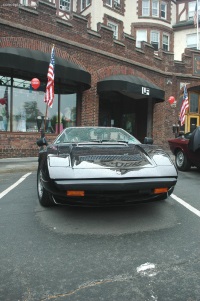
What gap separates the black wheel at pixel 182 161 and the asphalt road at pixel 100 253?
374 centimetres

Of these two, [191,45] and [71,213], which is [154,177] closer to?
[71,213]

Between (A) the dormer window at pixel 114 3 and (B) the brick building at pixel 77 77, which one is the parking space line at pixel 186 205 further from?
(A) the dormer window at pixel 114 3

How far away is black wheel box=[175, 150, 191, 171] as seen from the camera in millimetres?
7988

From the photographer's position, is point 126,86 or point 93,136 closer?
point 93,136

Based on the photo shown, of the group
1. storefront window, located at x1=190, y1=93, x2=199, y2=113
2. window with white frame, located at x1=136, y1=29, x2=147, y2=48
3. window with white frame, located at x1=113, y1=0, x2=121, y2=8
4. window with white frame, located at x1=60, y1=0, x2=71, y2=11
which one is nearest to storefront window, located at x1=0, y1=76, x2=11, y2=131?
storefront window, located at x1=190, y1=93, x2=199, y2=113

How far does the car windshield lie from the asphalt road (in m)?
1.20

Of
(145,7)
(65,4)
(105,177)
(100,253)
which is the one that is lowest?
(100,253)

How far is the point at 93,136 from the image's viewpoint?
16.2 feet

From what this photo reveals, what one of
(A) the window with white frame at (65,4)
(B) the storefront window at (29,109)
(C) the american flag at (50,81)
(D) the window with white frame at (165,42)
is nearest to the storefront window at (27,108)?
(B) the storefront window at (29,109)

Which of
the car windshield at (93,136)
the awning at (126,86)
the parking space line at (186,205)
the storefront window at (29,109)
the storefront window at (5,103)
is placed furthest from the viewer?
the awning at (126,86)

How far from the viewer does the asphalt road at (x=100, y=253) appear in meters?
2.09

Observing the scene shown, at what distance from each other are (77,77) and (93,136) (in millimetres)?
7414

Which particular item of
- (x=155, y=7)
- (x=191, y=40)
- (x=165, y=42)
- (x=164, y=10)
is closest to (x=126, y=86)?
(x=165, y=42)

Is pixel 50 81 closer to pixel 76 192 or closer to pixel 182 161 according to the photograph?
pixel 182 161
